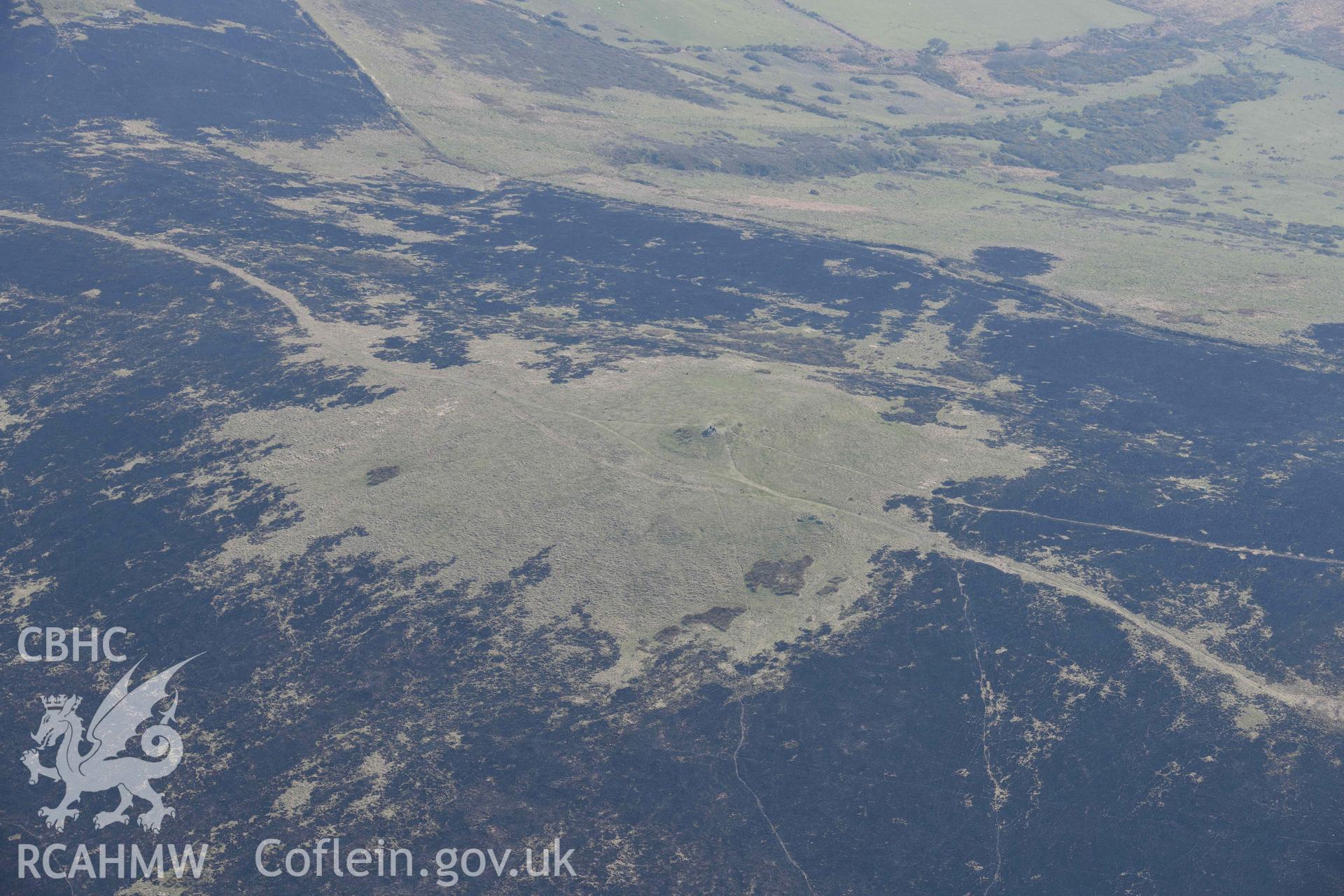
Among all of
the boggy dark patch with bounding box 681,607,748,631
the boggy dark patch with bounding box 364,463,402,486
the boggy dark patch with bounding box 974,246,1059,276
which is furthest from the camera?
Answer: the boggy dark patch with bounding box 974,246,1059,276

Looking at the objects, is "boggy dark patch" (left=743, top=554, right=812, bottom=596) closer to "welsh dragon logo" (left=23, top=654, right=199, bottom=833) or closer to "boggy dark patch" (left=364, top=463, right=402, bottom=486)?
"boggy dark patch" (left=364, top=463, right=402, bottom=486)

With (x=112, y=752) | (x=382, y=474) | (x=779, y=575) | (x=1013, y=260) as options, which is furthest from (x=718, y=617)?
(x=1013, y=260)

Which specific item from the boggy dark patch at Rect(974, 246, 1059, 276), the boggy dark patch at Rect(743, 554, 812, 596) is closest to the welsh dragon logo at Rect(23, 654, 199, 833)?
the boggy dark patch at Rect(743, 554, 812, 596)

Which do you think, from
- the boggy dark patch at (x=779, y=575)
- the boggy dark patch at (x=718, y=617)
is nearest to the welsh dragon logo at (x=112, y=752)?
the boggy dark patch at (x=718, y=617)

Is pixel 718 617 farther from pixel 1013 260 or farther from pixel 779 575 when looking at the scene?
pixel 1013 260

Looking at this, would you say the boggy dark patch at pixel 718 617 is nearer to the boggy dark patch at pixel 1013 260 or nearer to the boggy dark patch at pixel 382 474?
the boggy dark patch at pixel 382 474

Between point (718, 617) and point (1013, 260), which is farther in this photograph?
point (1013, 260)

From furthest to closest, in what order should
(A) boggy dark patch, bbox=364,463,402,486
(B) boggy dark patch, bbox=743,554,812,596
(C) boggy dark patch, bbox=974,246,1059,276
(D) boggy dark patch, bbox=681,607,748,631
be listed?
(C) boggy dark patch, bbox=974,246,1059,276, (A) boggy dark patch, bbox=364,463,402,486, (B) boggy dark patch, bbox=743,554,812,596, (D) boggy dark patch, bbox=681,607,748,631

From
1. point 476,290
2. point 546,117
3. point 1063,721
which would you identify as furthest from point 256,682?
point 546,117
